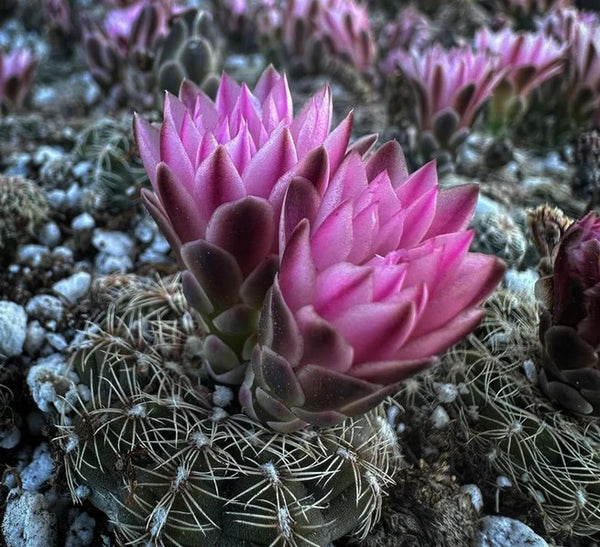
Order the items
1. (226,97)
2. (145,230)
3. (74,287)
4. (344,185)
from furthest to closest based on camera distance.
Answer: (145,230)
(74,287)
(226,97)
(344,185)

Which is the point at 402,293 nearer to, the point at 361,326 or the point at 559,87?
the point at 361,326

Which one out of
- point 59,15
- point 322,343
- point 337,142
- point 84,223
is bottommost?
point 84,223

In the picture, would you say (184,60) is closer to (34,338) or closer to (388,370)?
(34,338)

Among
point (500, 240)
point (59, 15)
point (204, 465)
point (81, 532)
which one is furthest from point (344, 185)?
point (59, 15)

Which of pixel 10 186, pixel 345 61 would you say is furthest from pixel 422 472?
pixel 345 61

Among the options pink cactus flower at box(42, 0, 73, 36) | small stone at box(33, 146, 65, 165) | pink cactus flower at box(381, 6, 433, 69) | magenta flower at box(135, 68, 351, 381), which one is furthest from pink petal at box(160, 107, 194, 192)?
pink cactus flower at box(42, 0, 73, 36)

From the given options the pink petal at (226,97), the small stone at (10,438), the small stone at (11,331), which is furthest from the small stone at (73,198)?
the pink petal at (226,97)

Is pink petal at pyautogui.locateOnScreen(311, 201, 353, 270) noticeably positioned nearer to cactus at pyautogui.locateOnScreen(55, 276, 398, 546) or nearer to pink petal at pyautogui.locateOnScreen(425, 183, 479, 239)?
pink petal at pyautogui.locateOnScreen(425, 183, 479, 239)

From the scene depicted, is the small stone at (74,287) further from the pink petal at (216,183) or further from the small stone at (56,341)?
the pink petal at (216,183)
